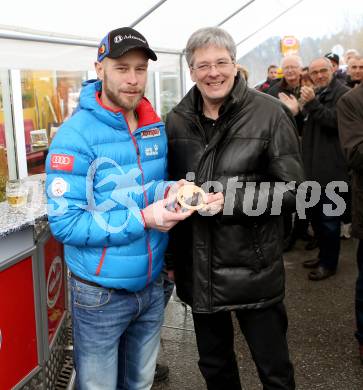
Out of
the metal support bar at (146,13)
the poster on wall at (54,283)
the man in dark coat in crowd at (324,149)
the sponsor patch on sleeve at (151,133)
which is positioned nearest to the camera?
the sponsor patch on sleeve at (151,133)

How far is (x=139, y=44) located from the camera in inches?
72.4

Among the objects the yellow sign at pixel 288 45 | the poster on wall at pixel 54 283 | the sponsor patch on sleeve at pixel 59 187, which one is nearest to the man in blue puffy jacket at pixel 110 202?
the sponsor patch on sleeve at pixel 59 187

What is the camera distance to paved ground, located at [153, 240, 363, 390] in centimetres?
298

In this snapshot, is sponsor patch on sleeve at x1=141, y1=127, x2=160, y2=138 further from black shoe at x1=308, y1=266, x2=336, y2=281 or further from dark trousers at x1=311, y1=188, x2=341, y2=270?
black shoe at x1=308, y1=266, x2=336, y2=281

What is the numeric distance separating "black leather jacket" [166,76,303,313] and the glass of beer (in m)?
0.89

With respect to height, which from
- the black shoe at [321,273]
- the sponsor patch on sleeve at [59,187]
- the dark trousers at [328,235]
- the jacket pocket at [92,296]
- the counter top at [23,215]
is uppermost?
the sponsor patch on sleeve at [59,187]

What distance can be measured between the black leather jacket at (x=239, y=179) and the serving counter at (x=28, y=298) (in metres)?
Answer: 0.78

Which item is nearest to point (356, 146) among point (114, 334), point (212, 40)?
point (212, 40)

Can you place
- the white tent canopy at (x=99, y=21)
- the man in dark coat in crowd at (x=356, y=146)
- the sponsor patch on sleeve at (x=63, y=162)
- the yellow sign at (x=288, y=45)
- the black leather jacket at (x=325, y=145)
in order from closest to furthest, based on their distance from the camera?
1. the sponsor patch on sleeve at (x=63, y=162)
2. the man in dark coat in crowd at (x=356, y=146)
3. the white tent canopy at (x=99, y=21)
4. the black leather jacket at (x=325, y=145)
5. the yellow sign at (x=288, y=45)

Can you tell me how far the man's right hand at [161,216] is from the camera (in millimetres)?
1820

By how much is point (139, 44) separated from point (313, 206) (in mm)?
3377

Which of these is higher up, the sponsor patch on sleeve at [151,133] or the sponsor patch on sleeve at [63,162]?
the sponsor patch on sleeve at [151,133]

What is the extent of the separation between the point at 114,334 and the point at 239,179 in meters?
0.83

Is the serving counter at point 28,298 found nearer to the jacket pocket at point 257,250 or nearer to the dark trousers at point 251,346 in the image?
the dark trousers at point 251,346
